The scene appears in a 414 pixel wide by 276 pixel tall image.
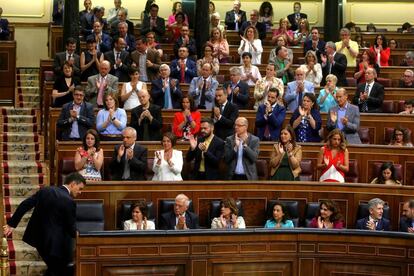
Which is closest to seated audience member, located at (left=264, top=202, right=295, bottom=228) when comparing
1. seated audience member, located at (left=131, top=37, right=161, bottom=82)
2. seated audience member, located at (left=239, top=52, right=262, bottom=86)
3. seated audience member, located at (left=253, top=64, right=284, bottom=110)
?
seated audience member, located at (left=253, top=64, right=284, bottom=110)

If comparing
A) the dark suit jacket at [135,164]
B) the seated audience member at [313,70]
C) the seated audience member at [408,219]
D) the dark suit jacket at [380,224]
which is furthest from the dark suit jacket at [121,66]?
the seated audience member at [408,219]

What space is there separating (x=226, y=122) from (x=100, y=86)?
1.64m

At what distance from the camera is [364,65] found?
45.4 feet

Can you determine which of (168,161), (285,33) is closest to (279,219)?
(168,161)

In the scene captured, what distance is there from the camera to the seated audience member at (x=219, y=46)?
1438cm

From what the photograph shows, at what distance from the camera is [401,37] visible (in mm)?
17828

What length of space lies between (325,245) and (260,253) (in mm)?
536

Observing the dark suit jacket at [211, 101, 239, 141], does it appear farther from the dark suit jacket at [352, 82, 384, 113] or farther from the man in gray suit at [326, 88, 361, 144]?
the dark suit jacket at [352, 82, 384, 113]

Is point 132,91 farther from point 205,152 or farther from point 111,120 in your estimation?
point 205,152

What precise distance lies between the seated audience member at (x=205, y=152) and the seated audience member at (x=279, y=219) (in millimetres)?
971

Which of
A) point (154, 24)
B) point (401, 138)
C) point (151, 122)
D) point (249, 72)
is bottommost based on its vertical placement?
point (401, 138)

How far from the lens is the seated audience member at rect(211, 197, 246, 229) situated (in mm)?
9883

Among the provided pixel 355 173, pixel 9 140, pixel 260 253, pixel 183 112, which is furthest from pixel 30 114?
pixel 260 253

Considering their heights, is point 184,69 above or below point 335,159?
above
